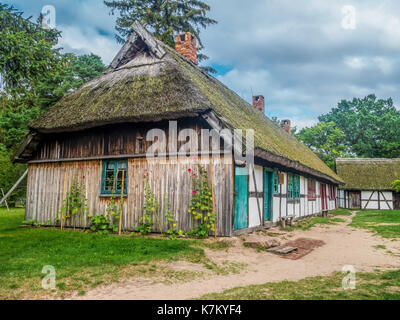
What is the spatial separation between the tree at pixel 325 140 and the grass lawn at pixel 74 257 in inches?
1310

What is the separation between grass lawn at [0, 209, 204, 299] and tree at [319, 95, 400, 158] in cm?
4057

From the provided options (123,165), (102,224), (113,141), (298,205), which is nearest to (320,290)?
(123,165)

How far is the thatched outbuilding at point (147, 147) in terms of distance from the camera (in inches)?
321

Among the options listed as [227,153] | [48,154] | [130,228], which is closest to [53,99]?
[48,154]

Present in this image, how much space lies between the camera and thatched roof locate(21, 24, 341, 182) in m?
8.26

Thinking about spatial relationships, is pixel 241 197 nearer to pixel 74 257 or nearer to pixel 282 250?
pixel 282 250

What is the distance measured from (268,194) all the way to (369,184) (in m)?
21.0

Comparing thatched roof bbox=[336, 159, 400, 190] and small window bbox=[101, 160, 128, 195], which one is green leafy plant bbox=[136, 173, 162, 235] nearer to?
small window bbox=[101, 160, 128, 195]

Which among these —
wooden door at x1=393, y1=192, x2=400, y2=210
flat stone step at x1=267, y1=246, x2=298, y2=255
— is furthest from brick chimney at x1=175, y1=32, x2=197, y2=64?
wooden door at x1=393, y1=192, x2=400, y2=210

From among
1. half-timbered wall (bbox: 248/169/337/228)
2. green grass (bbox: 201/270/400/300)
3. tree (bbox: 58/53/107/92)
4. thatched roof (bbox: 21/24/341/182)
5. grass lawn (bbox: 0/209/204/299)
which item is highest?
tree (bbox: 58/53/107/92)

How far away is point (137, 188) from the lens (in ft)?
29.9

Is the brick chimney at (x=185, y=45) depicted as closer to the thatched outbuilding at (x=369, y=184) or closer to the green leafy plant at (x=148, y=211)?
the green leafy plant at (x=148, y=211)
